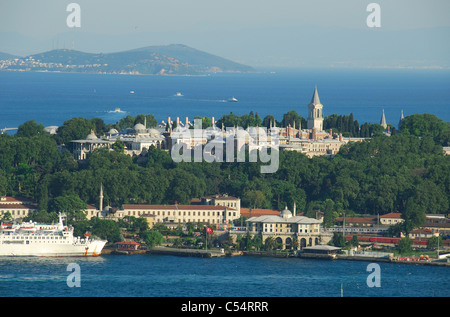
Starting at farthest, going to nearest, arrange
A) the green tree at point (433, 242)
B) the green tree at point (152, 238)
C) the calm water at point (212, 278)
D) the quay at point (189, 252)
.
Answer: the green tree at point (152, 238) < the green tree at point (433, 242) < the quay at point (189, 252) < the calm water at point (212, 278)

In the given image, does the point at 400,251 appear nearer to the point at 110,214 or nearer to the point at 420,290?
the point at 420,290

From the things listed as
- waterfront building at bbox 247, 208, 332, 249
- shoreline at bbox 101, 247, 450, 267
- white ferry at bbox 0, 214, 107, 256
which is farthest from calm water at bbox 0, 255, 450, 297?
waterfront building at bbox 247, 208, 332, 249

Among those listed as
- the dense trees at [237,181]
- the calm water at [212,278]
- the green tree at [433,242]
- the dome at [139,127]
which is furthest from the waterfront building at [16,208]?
the dome at [139,127]

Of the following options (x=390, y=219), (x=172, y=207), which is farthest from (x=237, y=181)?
(x=390, y=219)

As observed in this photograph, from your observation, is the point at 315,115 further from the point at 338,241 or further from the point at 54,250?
the point at 54,250

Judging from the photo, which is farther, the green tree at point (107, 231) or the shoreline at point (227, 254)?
the green tree at point (107, 231)

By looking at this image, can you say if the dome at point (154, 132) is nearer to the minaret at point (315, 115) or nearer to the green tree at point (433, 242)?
the minaret at point (315, 115)

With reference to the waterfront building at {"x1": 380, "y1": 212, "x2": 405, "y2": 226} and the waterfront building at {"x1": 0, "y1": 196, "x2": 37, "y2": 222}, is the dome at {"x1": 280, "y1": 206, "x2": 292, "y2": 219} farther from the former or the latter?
the waterfront building at {"x1": 0, "y1": 196, "x2": 37, "y2": 222}
